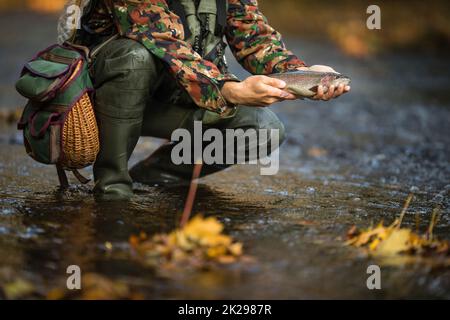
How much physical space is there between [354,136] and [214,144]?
318cm

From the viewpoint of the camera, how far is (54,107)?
3.17 meters

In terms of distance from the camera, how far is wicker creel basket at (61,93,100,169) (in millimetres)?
3186

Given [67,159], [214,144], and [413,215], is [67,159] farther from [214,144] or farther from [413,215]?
[413,215]

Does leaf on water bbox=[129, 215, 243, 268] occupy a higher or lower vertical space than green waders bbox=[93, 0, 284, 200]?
lower

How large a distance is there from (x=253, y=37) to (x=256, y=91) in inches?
28.4

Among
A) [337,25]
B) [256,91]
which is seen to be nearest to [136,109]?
[256,91]

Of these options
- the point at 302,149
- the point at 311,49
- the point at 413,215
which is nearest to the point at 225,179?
the point at 413,215

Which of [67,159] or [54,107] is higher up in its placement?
[54,107]

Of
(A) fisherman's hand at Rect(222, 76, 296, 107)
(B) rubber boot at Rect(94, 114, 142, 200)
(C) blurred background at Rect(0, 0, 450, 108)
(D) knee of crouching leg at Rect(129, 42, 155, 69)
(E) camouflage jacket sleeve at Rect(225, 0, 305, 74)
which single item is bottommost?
(B) rubber boot at Rect(94, 114, 142, 200)

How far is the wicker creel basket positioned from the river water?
0.80 feet

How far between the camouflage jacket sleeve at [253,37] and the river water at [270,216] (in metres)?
0.76

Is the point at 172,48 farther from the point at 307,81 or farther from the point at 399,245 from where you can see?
the point at 399,245

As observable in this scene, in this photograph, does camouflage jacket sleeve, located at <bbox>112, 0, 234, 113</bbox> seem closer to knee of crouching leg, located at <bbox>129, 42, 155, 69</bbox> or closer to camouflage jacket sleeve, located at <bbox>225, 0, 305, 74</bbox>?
knee of crouching leg, located at <bbox>129, 42, 155, 69</bbox>

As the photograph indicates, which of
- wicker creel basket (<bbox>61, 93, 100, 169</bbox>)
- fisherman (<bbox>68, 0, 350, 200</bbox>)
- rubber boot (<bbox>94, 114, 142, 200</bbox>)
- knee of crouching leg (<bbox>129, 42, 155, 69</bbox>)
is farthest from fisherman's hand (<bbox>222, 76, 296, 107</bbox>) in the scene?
wicker creel basket (<bbox>61, 93, 100, 169</bbox>)
